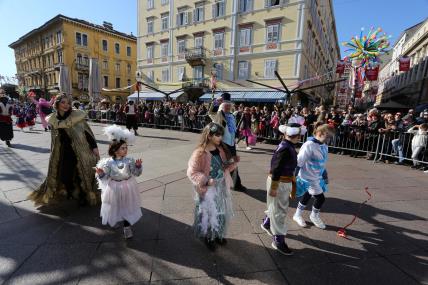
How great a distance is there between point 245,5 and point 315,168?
24.8 metres

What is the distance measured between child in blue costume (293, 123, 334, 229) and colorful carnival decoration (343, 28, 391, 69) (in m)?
12.1

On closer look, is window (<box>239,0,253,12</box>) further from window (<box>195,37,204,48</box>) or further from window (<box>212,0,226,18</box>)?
window (<box>195,37,204,48</box>)

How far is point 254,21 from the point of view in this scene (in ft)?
76.4


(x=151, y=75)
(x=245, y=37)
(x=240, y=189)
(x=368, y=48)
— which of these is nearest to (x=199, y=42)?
(x=245, y=37)

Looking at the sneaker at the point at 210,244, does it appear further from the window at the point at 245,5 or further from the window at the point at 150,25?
the window at the point at 150,25

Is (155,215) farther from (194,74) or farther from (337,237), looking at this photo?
(194,74)

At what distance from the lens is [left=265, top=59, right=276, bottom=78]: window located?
2267 cm

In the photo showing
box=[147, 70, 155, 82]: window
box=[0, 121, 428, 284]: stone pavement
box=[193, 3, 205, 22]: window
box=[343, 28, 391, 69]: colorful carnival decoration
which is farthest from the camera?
box=[147, 70, 155, 82]: window

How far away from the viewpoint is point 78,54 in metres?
40.6

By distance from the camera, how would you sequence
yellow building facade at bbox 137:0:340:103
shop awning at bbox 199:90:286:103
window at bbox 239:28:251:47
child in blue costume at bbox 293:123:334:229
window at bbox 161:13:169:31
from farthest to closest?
1. window at bbox 161:13:169:31
2. window at bbox 239:28:251:47
3. yellow building facade at bbox 137:0:340:103
4. shop awning at bbox 199:90:286:103
5. child in blue costume at bbox 293:123:334:229

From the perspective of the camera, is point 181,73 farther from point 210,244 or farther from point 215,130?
point 210,244

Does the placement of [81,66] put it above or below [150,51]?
below

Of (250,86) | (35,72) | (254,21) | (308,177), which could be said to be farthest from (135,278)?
(35,72)

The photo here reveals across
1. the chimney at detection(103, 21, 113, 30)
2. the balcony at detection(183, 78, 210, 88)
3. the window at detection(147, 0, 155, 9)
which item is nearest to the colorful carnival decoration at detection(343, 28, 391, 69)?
the balcony at detection(183, 78, 210, 88)
